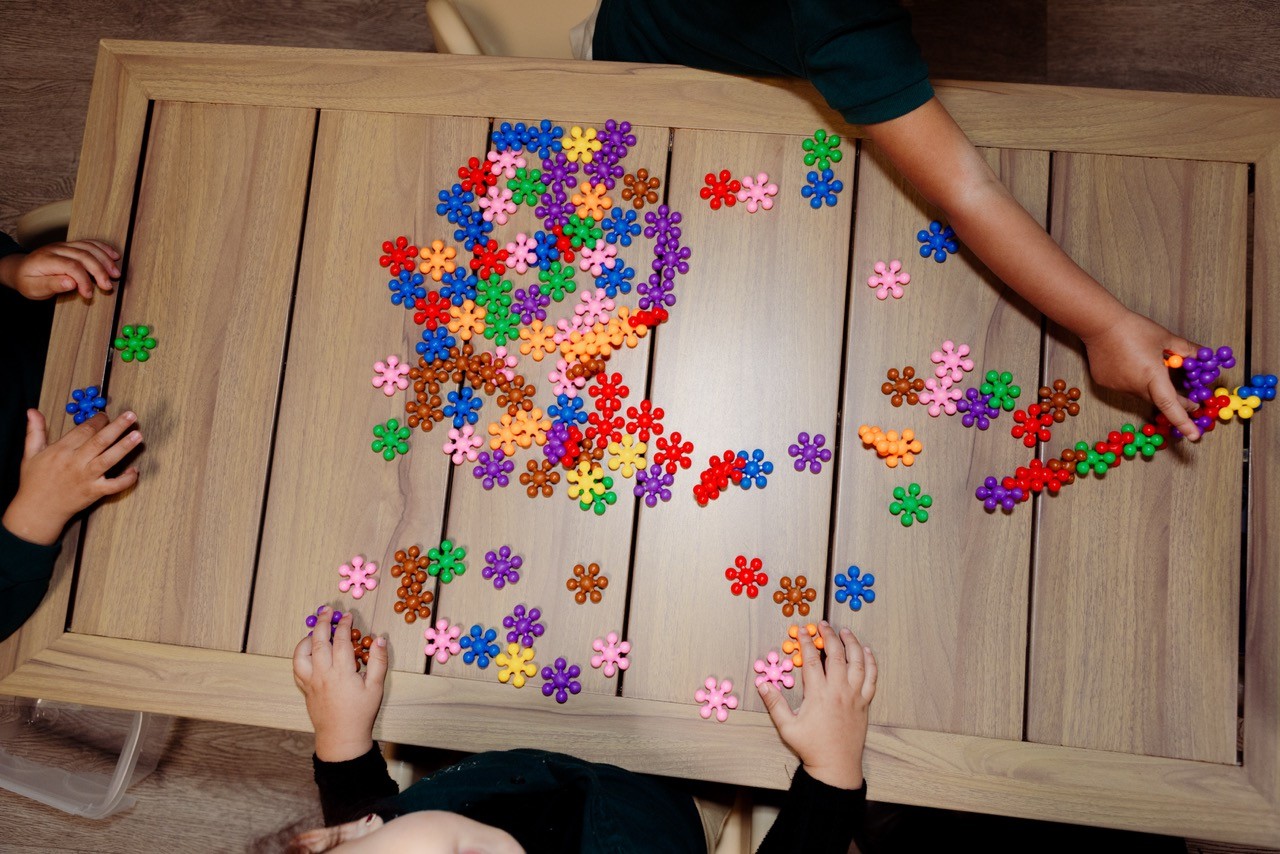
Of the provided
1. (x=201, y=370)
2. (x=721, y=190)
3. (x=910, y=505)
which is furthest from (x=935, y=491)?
(x=201, y=370)

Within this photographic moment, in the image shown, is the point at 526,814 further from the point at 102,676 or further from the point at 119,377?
the point at 119,377

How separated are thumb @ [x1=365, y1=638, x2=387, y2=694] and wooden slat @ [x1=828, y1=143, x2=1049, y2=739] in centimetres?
55

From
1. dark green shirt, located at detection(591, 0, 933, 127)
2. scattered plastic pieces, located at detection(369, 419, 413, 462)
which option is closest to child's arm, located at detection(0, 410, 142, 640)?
scattered plastic pieces, located at detection(369, 419, 413, 462)

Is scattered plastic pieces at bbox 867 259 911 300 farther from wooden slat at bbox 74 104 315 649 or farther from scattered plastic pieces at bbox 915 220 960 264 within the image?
wooden slat at bbox 74 104 315 649

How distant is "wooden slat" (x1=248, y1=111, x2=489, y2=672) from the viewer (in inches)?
42.9

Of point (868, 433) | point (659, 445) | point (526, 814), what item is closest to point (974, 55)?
point (868, 433)

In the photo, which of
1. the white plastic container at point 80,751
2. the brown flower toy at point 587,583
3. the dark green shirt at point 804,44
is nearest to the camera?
the dark green shirt at point 804,44

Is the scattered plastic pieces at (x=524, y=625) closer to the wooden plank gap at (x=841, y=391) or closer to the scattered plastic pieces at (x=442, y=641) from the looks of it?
the scattered plastic pieces at (x=442, y=641)

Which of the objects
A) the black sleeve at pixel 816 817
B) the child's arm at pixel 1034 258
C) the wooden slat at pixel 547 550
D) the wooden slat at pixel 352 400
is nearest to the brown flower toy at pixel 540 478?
the wooden slat at pixel 547 550

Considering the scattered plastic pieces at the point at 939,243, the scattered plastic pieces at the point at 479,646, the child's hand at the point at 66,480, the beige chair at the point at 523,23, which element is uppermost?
the beige chair at the point at 523,23

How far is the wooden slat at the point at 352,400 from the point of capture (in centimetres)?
109

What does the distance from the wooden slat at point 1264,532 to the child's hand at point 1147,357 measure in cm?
10

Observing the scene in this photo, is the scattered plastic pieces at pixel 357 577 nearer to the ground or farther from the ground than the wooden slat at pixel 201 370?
nearer to the ground

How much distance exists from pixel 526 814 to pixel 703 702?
0.78 ft
